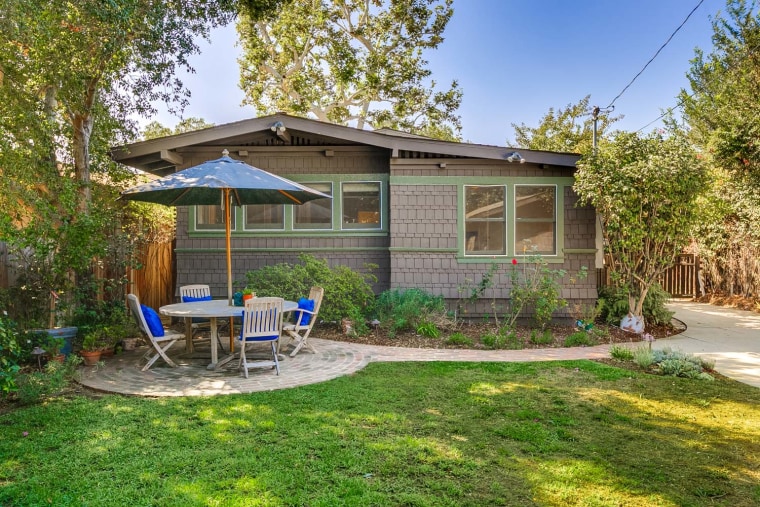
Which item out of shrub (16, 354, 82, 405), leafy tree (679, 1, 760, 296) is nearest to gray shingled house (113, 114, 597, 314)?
leafy tree (679, 1, 760, 296)

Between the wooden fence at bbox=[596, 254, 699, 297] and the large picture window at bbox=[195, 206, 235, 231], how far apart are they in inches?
512

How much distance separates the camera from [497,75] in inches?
899

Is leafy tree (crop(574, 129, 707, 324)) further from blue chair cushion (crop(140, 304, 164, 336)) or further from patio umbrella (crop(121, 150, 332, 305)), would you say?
blue chair cushion (crop(140, 304, 164, 336))

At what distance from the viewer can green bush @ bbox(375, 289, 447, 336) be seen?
826 centimetres

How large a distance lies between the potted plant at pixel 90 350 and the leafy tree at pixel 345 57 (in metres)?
14.7

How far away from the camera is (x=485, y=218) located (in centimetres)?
937

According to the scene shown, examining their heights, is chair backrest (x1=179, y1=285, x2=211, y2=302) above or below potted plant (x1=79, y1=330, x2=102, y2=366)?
above

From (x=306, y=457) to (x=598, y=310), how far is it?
23.5 feet

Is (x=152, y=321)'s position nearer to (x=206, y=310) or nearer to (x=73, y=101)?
(x=206, y=310)

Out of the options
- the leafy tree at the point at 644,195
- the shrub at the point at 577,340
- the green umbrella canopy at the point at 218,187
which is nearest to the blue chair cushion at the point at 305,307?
the green umbrella canopy at the point at 218,187

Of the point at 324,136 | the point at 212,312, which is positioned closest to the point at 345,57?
the point at 324,136

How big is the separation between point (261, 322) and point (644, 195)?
6697 millimetres

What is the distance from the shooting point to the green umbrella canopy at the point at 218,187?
567cm

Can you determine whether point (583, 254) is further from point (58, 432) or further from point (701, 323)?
point (58, 432)
